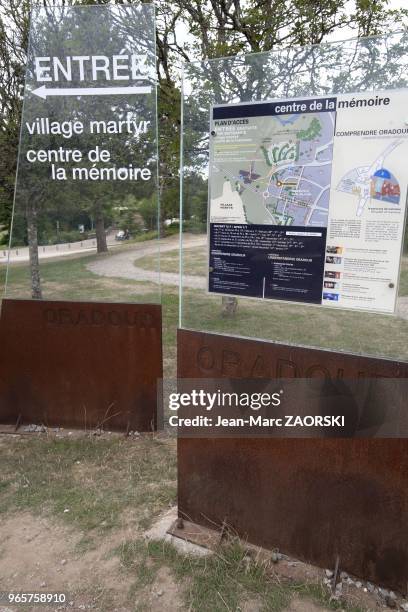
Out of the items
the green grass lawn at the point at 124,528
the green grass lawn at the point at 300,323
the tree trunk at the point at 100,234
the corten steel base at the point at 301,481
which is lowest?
the green grass lawn at the point at 124,528

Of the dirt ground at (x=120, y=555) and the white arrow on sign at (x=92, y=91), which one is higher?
the white arrow on sign at (x=92, y=91)

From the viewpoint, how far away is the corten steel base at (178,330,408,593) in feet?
6.74

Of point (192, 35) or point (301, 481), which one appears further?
point (192, 35)

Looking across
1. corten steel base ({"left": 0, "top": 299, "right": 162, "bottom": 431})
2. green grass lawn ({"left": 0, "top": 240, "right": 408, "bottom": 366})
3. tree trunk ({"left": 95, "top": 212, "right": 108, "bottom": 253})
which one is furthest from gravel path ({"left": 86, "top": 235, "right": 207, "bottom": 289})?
green grass lawn ({"left": 0, "top": 240, "right": 408, "bottom": 366})

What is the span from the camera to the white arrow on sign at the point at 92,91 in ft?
11.4

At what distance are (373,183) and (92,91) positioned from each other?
2.48 meters

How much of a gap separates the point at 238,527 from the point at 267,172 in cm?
186

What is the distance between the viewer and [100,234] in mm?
3986

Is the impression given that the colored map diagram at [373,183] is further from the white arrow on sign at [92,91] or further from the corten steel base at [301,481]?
the white arrow on sign at [92,91]

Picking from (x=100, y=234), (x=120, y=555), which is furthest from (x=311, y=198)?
(x=100, y=234)

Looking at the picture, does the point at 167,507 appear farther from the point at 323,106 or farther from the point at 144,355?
the point at 323,106

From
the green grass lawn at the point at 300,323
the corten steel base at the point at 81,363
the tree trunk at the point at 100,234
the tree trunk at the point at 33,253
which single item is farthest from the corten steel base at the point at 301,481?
the tree trunk at the point at 33,253

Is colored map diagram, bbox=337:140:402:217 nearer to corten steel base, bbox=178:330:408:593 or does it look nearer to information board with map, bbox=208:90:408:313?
information board with map, bbox=208:90:408:313

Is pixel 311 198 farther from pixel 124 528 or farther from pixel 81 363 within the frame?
pixel 81 363
